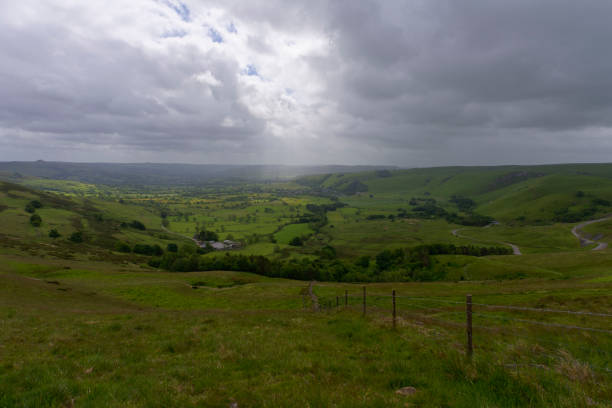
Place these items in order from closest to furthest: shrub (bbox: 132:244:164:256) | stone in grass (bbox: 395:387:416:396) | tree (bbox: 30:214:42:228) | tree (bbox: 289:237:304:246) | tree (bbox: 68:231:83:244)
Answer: stone in grass (bbox: 395:387:416:396), tree (bbox: 68:231:83:244), shrub (bbox: 132:244:164:256), tree (bbox: 30:214:42:228), tree (bbox: 289:237:304:246)

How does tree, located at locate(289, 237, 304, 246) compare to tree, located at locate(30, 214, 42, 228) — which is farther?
tree, located at locate(289, 237, 304, 246)

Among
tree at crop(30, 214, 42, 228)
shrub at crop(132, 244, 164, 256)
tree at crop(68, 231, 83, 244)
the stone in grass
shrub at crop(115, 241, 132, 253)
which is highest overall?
the stone in grass

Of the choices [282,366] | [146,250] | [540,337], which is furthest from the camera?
[146,250]

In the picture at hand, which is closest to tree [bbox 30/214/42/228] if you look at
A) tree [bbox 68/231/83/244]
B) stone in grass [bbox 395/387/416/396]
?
tree [bbox 68/231/83/244]

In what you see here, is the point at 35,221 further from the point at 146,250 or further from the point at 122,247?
the point at 146,250

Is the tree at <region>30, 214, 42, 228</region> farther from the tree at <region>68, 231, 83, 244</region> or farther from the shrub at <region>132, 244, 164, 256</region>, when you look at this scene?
the shrub at <region>132, 244, 164, 256</region>

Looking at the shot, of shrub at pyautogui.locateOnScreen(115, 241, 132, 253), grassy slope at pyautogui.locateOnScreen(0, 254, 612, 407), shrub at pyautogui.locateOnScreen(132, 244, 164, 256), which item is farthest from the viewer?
shrub at pyautogui.locateOnScreen(132, 244, 164, 256)

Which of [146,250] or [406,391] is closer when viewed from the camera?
[406,391]

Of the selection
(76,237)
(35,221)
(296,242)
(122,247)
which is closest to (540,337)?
(122,247)

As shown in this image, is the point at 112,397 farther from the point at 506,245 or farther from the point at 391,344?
the point at 506,245

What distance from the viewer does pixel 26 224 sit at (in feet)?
484

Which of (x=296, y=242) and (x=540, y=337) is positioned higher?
(x=540, y=337)

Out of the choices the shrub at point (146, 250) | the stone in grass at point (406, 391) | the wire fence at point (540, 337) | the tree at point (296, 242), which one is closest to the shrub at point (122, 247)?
the shrub at point (146, 250)

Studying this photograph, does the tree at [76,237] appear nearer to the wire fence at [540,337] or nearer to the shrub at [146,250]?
the shrub at [146,250]
